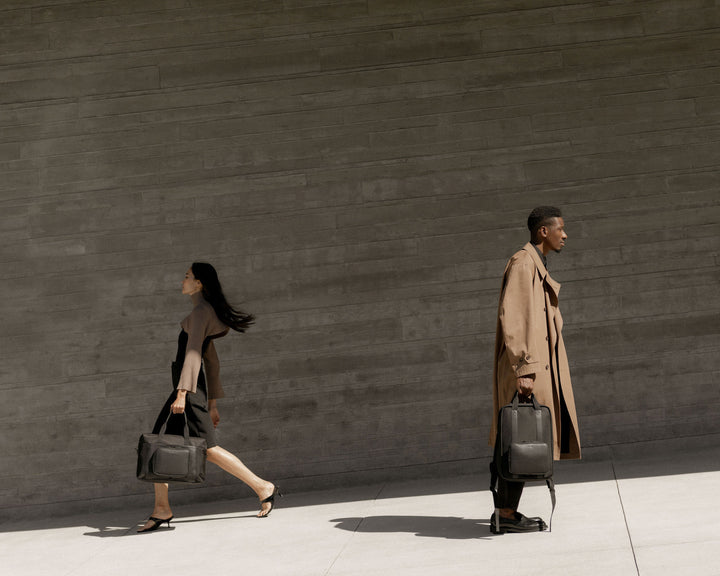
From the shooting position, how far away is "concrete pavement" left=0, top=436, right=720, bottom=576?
3.69 m

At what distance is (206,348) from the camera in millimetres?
5652

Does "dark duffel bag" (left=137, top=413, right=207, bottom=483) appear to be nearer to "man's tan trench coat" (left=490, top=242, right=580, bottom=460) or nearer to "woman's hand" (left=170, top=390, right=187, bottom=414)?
"woman's hand" (left=170, top=390, right=187, bottom=414)

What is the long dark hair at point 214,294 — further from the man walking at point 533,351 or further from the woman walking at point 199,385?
the man walking at point 533,351

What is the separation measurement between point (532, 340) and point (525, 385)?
23cm

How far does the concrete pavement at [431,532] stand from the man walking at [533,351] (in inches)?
9.9

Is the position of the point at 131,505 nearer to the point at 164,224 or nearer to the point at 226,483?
the point at 226,483

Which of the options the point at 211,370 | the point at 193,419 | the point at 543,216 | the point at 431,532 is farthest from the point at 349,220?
the point at 431,532

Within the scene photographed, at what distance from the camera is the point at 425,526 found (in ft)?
15.3

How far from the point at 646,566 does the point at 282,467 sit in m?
3.50

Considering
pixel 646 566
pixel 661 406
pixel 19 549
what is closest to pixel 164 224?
pixel 19 549

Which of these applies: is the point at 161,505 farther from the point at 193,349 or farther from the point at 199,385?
the point at 193,349

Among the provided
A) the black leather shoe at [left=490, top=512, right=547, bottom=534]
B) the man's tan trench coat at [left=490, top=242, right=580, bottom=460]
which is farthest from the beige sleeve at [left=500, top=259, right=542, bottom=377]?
the black leather shoe at [left=490, top=512, right=547, bottom=534]

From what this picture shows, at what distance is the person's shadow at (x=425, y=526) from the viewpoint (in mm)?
4391

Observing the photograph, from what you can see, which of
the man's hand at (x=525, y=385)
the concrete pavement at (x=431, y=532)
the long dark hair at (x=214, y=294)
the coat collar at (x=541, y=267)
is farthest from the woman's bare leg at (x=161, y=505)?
the coat collar at (x=541, y=267)
